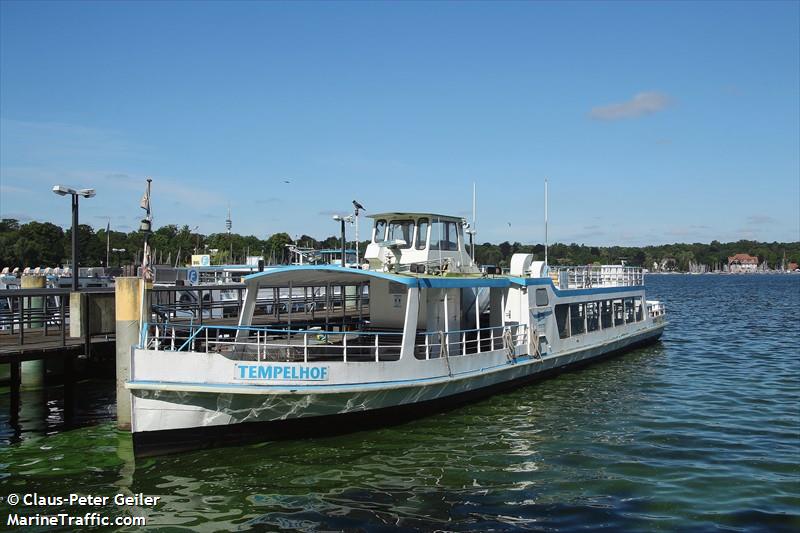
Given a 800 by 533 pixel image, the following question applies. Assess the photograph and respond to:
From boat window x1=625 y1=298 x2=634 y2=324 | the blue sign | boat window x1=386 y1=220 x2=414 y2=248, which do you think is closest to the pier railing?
the blue sign

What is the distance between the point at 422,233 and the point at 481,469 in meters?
7.97

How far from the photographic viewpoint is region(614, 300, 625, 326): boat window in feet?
90.7

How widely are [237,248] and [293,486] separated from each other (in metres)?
95.7

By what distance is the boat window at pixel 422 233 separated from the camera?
18.6 meters

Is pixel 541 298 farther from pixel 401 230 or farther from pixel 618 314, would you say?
pixel 618 314

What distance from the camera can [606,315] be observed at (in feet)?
87.1

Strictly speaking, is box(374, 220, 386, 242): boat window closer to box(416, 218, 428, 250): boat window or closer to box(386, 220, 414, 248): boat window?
box(386, 220, 414, 248): boat window

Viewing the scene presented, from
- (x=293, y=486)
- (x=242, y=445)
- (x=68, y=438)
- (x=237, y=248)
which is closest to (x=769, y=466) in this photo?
(x=293, y=486)

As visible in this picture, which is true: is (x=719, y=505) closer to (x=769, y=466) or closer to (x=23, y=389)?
(x=769, y=466)

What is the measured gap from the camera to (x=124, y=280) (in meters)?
14.6

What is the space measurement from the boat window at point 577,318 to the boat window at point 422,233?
711cm

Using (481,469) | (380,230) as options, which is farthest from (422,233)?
(481,469)

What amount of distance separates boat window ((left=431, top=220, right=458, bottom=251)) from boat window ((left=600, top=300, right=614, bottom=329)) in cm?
941

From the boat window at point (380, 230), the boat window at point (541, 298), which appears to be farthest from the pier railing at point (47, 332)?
the boat window at point (541, 298)
